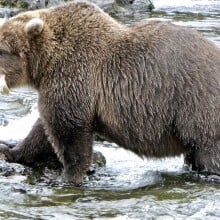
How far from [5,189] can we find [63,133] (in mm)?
858

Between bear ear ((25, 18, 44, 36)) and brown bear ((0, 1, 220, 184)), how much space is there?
0.04ft

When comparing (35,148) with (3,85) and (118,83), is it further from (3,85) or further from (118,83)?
(118,83)

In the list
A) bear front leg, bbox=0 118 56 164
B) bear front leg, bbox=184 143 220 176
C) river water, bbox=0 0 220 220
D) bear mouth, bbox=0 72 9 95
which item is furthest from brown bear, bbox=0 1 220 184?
bear front leg, bbox=0 118 56 164

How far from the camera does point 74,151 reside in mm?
8023

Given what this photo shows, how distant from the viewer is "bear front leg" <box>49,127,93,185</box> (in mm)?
7980

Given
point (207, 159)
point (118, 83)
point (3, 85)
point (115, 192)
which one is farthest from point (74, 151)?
point (207, 159)

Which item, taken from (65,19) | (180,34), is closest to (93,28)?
(65,19)

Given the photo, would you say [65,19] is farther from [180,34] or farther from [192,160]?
[192,160]

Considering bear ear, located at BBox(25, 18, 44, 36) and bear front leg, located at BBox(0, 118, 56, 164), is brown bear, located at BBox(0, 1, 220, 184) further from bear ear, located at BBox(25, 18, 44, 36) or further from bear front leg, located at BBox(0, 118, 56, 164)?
bear front leg, located at BBox(0, 118, 56, 164)

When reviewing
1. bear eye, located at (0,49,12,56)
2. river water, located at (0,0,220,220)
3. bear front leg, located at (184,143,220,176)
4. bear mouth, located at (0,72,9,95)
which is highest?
bear eye, located at (0,49,12,56)

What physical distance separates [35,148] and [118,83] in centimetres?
144

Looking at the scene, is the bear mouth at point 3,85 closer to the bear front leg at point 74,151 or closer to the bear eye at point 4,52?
the bear eye at point 4,52

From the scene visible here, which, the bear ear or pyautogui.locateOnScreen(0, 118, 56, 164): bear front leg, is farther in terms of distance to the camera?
pyautogui.locateOnScreen(0, 118, 56, 164): bear front leg

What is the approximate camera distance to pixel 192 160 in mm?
8227
